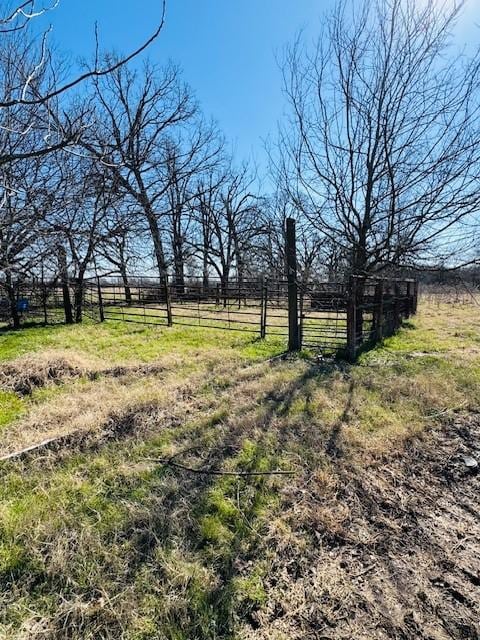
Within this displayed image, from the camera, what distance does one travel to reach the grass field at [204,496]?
1.48 m

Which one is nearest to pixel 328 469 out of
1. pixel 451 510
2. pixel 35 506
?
pixel 451 510

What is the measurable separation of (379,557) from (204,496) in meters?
1.09

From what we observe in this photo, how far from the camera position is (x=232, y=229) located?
976 inches

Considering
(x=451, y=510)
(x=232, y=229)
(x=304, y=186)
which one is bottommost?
(x=451, y=510)

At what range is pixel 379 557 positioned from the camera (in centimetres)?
178

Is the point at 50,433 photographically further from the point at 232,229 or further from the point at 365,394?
the point at 232,229

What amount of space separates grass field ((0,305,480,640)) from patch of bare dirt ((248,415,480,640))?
1 cm

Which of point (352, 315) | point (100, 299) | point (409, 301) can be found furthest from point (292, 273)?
point (409, 301)

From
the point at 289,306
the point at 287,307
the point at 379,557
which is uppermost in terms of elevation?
the point at 289,306

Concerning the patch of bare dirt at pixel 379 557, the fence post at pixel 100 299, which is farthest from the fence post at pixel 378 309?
the fence post at pixel 100 299

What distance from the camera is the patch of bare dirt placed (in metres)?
1.45

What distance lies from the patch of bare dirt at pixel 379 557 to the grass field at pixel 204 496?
10 mm

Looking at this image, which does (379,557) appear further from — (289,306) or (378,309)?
(378,309)

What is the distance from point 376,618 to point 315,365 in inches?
158
